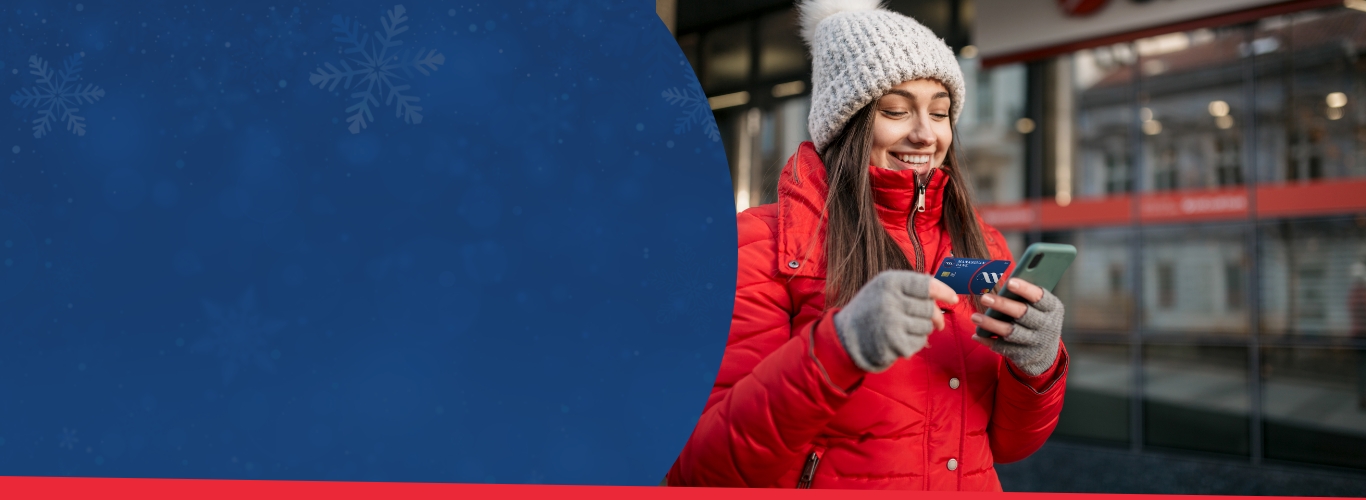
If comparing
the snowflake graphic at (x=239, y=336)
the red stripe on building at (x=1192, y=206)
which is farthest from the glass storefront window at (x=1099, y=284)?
the snowflake graphic at (x=239, y=336)

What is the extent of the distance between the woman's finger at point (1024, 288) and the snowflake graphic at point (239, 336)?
35.3 inches

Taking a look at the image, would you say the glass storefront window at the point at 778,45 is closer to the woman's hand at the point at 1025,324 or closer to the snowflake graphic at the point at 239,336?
the woman's hand at the point at 1025,324

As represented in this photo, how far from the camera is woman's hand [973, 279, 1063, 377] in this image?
1.04 m

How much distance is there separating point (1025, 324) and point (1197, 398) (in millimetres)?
7292

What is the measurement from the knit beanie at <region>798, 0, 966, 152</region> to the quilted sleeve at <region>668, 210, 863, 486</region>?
0.75 feet

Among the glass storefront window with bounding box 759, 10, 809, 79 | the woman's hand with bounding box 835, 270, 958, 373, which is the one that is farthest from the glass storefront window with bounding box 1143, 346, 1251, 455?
the woman's hand with bounding box 835, 270, 958, 373

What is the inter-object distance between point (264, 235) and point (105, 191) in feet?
0.71

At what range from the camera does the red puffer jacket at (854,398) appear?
4.06 feet

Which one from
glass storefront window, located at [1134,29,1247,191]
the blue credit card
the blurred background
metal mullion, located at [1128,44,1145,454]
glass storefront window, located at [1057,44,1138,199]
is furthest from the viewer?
glass storefront window, located at [1057,44,1138,199]

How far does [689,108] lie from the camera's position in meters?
1.14

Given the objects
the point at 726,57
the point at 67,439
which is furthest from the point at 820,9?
the point at 67,439

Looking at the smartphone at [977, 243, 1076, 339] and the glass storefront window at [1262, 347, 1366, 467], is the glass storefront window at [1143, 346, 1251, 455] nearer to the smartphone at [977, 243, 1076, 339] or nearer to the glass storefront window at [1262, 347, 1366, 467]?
the glass storefront window at [1262, 347, 1366, 467]

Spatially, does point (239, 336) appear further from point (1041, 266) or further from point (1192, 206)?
point (1192, 206)

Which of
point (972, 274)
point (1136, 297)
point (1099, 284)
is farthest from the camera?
point (1099, 284)
